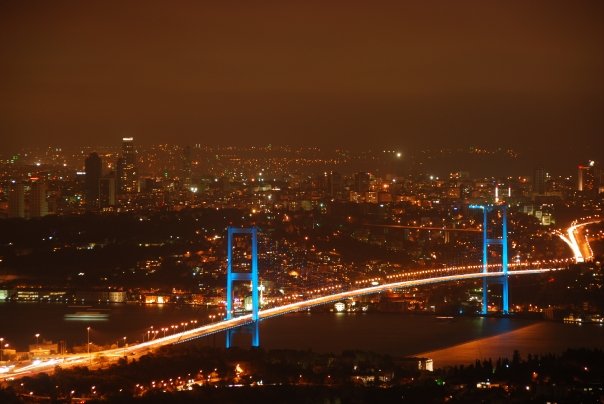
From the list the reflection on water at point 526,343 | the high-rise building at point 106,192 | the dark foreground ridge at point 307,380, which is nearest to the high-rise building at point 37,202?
the high-rise building at point 106,192

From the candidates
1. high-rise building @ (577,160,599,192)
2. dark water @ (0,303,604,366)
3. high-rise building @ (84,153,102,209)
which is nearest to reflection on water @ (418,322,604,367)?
dark water @ (0,303,604,366)

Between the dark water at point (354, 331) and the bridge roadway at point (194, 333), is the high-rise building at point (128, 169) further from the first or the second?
the bridge roadway at point (194, 333)

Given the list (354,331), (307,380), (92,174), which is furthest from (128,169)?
(307,380)

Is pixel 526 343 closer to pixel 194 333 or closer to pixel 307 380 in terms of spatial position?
pixel 194 333

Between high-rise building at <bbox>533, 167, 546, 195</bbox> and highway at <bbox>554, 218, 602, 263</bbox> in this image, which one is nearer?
highway at <bbox>554, 218, 602, 263</bbox>

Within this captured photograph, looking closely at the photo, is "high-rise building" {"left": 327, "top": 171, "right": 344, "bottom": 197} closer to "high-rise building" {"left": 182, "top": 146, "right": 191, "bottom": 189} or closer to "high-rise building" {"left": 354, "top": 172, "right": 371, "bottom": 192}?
"high-rise building" {"left": 354, "top": 172, "right": 371, "bottom": 192}

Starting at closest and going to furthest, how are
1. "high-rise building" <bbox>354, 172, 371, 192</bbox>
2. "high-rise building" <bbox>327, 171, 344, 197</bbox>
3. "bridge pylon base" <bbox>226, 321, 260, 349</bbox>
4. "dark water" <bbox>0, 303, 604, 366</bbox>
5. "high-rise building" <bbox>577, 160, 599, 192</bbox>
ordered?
"bridge pylon base" <bbox>226, 321, 260, 349</bbox>, "dark water" <bbox>0, 303, 604, 366</bbox>, "high-rise building" <bbox>327, 171, 344, 197</bbox>, "high-rise building" <bbox>354, 172, 371, 192</bbox>, "high-rise building" <bbox>577, 160, 599, 192</bbox>

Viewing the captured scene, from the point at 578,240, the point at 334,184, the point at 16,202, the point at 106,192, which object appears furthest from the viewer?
the point at 334,184
